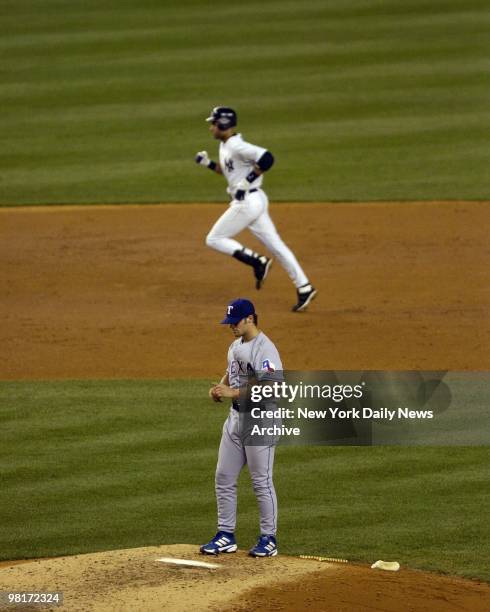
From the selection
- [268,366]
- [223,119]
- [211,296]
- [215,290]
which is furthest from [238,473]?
[215,290]

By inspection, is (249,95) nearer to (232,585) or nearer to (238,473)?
(238,473)

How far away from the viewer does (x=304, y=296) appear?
53.9 ft

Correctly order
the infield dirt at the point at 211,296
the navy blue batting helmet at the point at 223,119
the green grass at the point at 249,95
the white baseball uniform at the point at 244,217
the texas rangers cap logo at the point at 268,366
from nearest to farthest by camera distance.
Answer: the texas rangers cap logo at the point at 268,366, the infield dirt at the point at 211,296, the navy blue batting helmet at the point at 223,119, the white baseball uniform at the point at 244,217, the green grass at the point at 249,95

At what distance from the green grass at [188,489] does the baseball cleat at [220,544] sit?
71 cm

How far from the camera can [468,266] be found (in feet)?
59.7

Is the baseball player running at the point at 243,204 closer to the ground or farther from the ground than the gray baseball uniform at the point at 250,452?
farther from the ground

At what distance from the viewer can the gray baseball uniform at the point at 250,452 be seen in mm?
9586

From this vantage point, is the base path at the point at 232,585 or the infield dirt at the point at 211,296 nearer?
the base path at the point at 232,585

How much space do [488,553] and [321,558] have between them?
1317 millimetres

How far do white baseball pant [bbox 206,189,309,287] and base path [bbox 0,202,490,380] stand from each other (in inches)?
23.7

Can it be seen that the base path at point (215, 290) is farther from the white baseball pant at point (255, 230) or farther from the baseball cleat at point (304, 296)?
the white baseball pant at point (255, 230)

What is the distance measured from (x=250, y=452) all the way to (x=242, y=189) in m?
7.10

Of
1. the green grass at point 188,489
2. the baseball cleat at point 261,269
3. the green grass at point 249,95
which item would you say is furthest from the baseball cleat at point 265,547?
the green grass at point 249,95

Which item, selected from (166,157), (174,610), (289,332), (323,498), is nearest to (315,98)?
(166,157)
